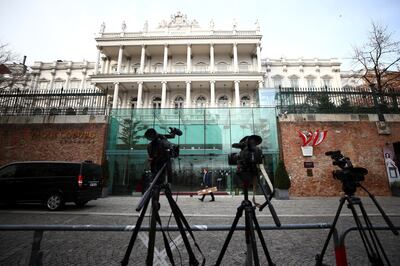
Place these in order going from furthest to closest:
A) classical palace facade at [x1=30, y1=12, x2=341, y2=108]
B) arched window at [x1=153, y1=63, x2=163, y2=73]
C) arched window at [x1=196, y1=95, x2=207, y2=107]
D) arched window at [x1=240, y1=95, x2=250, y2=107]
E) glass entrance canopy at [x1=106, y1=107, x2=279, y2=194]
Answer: arched window at [x1=153, y1=63, x2=163, y2=73], arched window at [x1=240, y1=95, x2=250, y2=107], arched window at [x1=196, y1=95, x2=207, y2=107], classical palace facade at [x1=30, y1=12, x2=341, y2=108], glass entrance canopy at [x1=106, y1=107, x2=279, y2=194]

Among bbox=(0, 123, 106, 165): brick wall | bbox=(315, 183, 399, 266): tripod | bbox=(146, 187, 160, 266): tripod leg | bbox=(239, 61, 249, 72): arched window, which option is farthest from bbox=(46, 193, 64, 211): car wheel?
bbox=(239, 61, 249, 72): arched window

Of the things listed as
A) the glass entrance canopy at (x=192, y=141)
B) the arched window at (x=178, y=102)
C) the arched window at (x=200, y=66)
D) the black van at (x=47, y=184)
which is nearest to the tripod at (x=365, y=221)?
the black van at (x=47, y=184)

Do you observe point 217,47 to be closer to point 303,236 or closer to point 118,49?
point 118,49

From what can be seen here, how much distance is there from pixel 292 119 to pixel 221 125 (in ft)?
16.6

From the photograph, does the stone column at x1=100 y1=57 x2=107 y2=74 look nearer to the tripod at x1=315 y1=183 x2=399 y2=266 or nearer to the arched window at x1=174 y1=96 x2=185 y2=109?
the arched window at x1=174 y1=96 x2=185 y2=109

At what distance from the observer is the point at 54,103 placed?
15.6 meters

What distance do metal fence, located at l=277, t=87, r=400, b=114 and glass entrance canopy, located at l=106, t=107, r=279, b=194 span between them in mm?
1839

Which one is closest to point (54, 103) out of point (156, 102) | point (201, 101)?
point (156, 102)

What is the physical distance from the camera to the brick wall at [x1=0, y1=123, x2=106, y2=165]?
14.3 m

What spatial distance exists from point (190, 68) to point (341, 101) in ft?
78.7

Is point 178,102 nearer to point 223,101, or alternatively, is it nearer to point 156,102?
point 156,102

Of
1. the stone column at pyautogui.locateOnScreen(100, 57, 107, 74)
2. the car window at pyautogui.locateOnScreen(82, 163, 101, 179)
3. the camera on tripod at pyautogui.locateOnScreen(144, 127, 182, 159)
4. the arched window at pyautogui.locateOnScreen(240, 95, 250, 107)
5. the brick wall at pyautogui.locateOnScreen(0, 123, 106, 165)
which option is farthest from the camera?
the stone column at pyautogui.locateOnScreen(100, 57, 107, 74)

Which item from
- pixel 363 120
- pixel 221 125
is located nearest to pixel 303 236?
pixel 221 125

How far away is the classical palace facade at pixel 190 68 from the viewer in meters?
31.5
